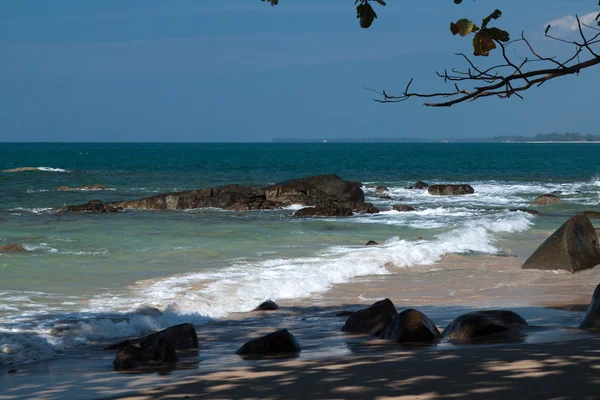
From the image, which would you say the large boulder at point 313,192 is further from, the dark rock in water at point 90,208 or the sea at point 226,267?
the dark rock in water at point 90,208

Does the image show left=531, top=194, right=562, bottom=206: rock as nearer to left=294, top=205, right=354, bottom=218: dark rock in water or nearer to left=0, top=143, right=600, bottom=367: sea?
left=0, top=143, right=600, bottom=367: sea

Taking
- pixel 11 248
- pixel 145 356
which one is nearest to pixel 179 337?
pixel 145 356

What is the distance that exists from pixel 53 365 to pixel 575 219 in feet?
32.5

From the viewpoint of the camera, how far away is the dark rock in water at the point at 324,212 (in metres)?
27.2

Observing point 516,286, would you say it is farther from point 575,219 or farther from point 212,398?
point 212,398

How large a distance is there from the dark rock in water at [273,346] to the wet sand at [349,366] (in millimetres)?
155

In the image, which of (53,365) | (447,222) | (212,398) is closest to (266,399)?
(212,398)

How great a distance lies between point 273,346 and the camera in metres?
7.96

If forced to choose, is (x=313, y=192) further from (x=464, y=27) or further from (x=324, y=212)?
(x=464, y=27)

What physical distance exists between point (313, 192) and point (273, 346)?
78.5 ft

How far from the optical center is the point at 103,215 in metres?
27.2

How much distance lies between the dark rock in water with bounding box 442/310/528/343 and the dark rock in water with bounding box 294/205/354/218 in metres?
18.6

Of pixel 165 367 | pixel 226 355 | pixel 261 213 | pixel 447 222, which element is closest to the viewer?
pixel 165 367

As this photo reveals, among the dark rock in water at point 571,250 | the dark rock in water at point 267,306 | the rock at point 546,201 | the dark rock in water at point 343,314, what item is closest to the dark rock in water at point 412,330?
the dark rock in water at point 343,314
